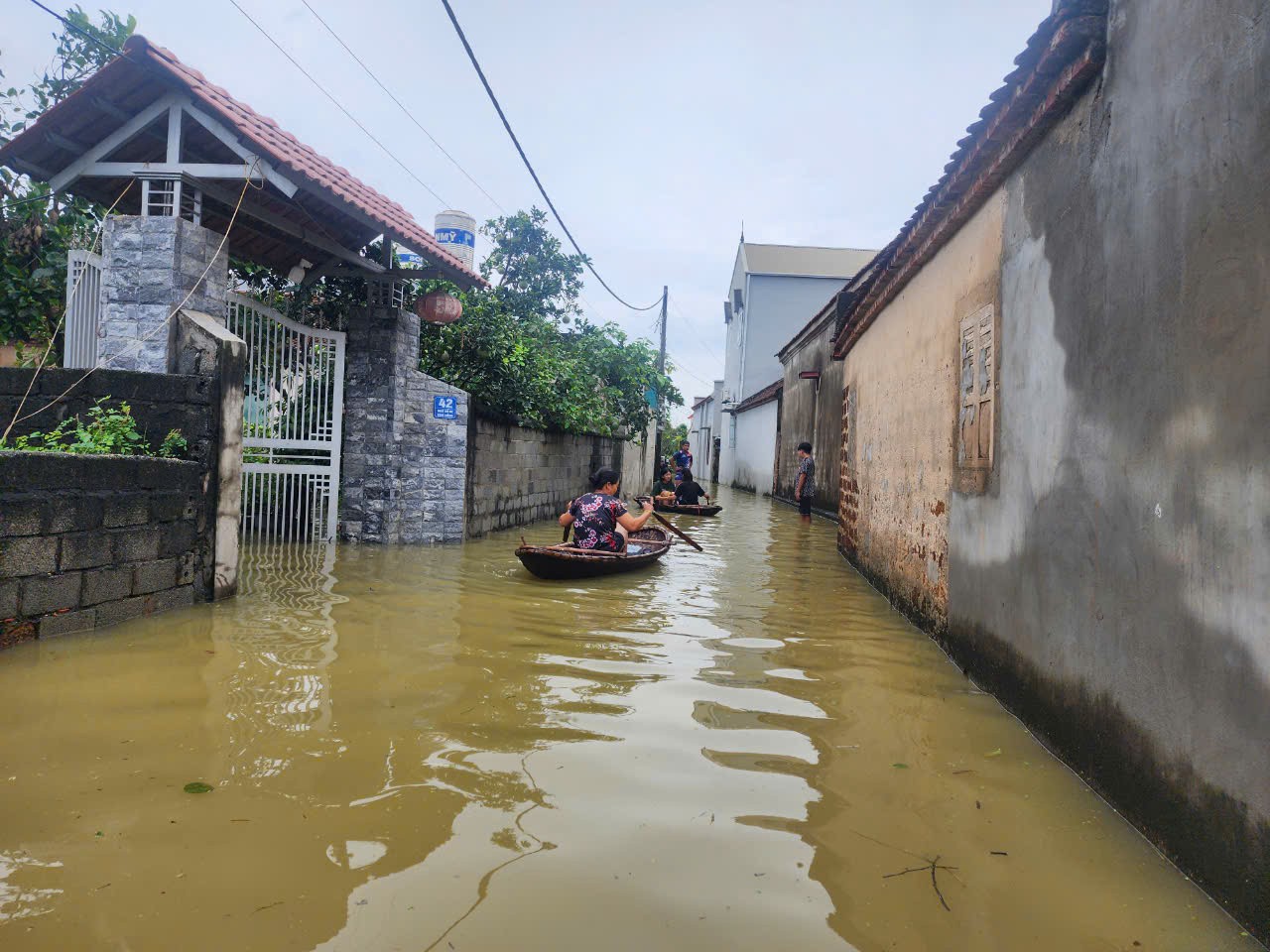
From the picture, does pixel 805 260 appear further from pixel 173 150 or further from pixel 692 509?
pixel 173 150

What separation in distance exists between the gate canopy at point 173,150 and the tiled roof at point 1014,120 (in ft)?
17.8

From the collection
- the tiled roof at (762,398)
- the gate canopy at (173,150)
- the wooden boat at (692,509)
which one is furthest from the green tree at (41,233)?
the tiled roof at (762,398)

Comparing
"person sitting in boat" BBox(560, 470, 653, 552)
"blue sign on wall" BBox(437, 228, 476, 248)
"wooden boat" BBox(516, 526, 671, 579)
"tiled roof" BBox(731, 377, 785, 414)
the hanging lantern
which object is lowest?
"wooden boat" BBox(516, 526, 671, 579)

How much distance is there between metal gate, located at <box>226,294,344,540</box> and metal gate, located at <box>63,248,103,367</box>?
1.66m

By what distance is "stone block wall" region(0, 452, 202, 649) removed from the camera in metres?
5.08

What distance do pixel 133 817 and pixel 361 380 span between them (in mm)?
8341

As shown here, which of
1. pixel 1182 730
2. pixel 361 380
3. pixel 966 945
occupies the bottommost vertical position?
pixel 966 945

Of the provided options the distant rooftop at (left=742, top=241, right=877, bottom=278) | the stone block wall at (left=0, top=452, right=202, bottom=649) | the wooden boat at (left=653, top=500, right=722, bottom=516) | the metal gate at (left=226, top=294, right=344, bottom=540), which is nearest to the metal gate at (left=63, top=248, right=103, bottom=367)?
the metal gate at (left=226, top=294, right=344, bottom=540)

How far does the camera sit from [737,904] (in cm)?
267

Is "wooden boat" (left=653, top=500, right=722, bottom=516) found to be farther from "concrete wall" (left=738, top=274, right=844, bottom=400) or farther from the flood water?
"concrete wall" (left=738, top=274, right=844, bottom=400)

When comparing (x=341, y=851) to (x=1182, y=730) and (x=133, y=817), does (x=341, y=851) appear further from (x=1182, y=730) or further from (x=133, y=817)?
(x=1182, y=730)

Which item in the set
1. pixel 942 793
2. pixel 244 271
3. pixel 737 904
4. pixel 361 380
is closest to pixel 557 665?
pixel 942 793

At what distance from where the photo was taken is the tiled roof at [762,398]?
2860cm

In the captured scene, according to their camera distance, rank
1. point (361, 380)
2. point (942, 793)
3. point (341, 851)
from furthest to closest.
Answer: point (361, 380)
point (942, 793)
point (341, 851)
